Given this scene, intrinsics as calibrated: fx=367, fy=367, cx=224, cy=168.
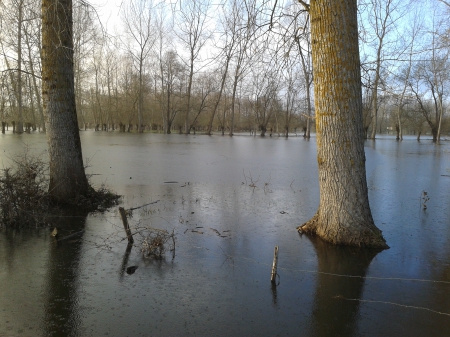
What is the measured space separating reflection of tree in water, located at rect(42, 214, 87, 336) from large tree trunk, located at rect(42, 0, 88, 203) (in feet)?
5.49

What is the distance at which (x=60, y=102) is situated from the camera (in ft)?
24.0

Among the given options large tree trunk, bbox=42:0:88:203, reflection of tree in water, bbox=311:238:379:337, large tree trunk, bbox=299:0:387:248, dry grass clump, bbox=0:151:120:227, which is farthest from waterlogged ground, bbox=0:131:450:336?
large tree trunk, bbox=42:0:88:203

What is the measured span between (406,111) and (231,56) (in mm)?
48780

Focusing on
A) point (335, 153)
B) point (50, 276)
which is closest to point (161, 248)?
point (50, 276)

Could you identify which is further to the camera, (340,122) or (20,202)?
(20,202)

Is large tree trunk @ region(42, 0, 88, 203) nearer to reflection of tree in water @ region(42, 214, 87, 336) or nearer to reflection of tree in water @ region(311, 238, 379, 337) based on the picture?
reflection of tree in water @ region(42, 214, 87, 336)

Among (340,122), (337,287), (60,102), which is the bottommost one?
(337,287)

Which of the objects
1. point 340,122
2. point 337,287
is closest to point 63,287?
point 337,287

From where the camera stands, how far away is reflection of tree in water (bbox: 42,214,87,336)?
3.36 metres

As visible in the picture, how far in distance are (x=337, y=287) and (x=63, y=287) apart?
10.3 ft

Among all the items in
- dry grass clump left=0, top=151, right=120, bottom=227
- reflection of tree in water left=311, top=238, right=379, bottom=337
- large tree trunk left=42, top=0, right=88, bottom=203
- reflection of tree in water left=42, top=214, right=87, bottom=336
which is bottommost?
reflection of tree in water left=311, top=238, right=379, bottom=337

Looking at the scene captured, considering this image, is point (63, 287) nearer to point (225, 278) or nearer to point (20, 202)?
point (225, 278)

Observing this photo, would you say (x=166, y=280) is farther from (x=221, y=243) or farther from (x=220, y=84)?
(x=220, y=84)

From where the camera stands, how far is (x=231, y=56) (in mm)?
7180
